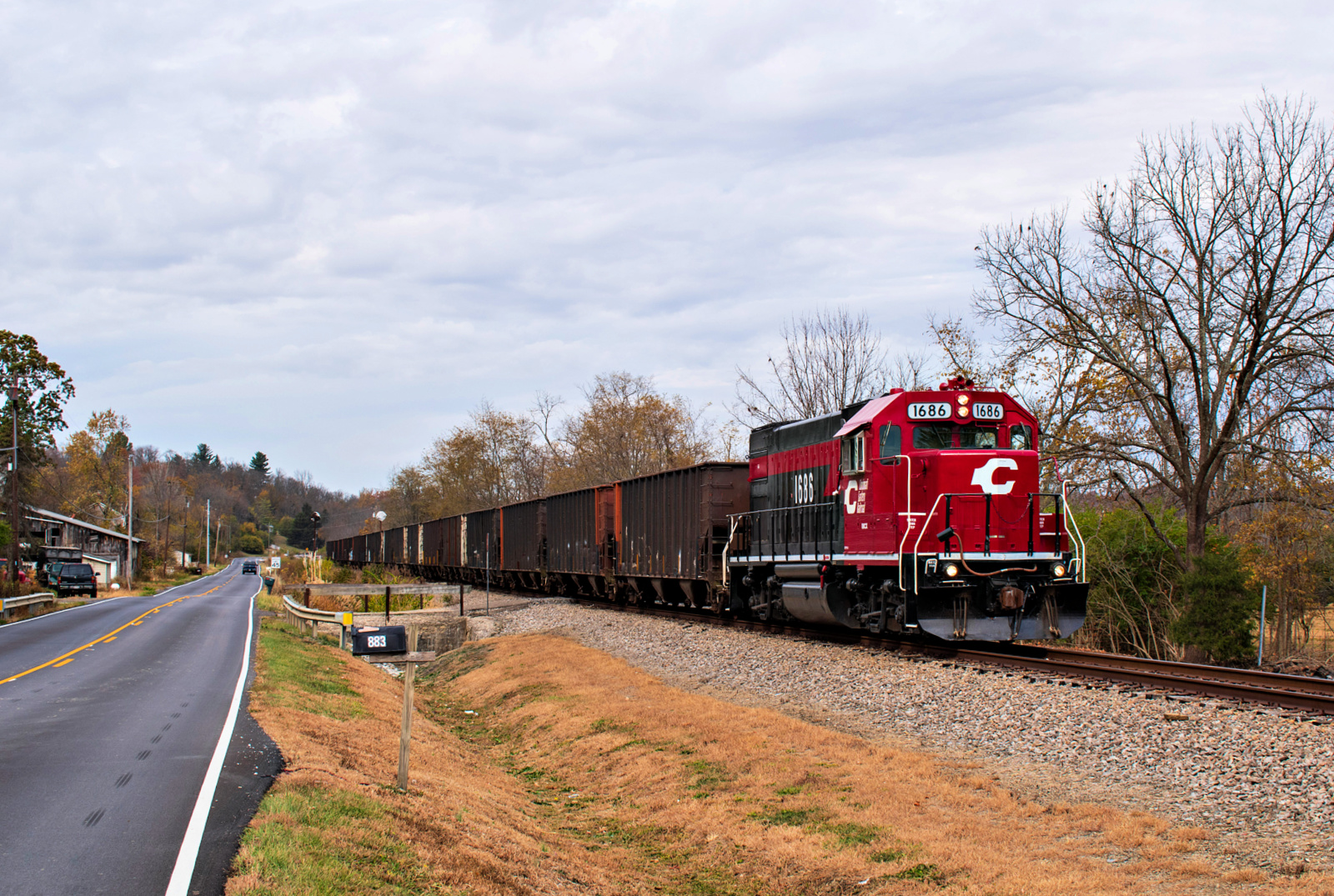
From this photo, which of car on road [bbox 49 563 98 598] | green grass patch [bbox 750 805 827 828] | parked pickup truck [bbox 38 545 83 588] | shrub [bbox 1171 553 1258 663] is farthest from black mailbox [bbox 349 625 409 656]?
parked pickup truck [bbox 38 545 83 588]

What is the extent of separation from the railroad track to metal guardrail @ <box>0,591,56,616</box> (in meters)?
26.6

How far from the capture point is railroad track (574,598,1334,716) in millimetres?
10191

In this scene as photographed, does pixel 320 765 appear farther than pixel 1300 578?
No

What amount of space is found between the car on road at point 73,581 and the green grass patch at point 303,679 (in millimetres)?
29086

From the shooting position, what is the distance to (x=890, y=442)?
15.5 metres

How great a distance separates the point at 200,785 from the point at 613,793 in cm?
422

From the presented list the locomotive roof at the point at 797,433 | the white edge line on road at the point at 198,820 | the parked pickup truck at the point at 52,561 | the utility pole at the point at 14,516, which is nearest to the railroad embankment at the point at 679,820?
the white edge line on road at the point at 198,820

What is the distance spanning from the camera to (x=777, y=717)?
1146 cm

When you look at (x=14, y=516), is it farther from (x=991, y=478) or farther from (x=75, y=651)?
(x=991, y=478)

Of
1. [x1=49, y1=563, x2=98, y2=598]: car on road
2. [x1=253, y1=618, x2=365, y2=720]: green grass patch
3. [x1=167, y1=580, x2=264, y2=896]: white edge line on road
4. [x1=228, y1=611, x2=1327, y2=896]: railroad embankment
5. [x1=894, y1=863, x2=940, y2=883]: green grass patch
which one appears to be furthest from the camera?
[x1=49, y1=563, x2=98, y2=598]: car on road

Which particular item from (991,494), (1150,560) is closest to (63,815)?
(991,494)

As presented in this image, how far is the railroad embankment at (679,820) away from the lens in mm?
6254

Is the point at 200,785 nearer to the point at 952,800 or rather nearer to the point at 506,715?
the point at 952,800

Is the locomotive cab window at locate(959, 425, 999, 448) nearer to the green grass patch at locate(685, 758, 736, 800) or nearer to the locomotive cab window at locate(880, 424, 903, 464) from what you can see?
the locomotive cab window at locate(880, 424, 903, 464)
